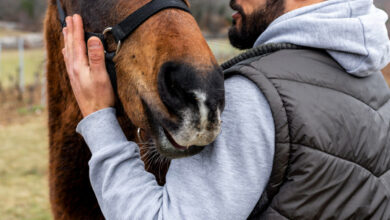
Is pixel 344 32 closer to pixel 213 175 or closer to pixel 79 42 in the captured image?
pixel 213 175

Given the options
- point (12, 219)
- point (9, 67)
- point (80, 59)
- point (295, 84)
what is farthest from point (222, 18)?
point (9, 67)

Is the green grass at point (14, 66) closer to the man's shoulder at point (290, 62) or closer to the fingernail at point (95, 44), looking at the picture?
the fingernail at point (95, 44)

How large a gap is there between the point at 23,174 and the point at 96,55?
18.7 ft

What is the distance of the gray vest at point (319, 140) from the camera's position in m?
1.25

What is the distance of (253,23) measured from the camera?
72.2 inches

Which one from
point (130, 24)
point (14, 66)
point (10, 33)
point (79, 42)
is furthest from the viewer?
point (10, 33)

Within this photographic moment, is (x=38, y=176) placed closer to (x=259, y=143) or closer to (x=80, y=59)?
(x=80, y=59)

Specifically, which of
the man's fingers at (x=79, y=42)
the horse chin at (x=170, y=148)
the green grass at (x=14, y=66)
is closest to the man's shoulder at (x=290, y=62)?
the horse chin at (x=170, y=148)

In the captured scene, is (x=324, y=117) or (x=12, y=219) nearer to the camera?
(x=324, y=117)

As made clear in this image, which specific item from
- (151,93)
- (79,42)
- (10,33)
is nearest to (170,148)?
(151,93)

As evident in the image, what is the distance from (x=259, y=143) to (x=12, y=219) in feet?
16.4

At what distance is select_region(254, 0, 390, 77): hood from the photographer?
1400 mm

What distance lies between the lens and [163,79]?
1.29m

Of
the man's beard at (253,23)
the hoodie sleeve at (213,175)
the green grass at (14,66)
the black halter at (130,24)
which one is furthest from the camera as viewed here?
the green grass at (14,66)
